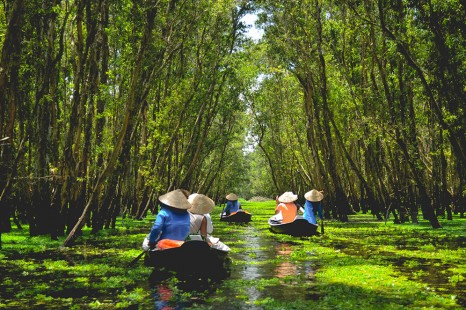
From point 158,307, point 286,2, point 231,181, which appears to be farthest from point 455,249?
point 231,181

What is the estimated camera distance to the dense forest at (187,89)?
56.0 ft

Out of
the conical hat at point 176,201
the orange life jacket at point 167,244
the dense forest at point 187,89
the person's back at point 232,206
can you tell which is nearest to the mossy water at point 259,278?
the orange life jacket at point 167,244

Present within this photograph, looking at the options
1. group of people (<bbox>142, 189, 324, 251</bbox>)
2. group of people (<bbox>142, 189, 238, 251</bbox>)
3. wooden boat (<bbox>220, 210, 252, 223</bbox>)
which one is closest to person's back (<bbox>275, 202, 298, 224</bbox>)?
group of people (<bbox>142, 189, 324, 251</bbox>)

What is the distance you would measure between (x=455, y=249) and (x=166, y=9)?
17.5 meters

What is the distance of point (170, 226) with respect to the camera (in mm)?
11695

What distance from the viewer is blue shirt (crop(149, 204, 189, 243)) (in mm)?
11594

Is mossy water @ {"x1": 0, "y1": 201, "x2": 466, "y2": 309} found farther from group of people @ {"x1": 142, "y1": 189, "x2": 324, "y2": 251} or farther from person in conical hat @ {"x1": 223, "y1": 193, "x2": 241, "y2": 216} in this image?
person in conical hat @ {"x1": 223, "y1": 193, "x2": 241, "y2": 216}

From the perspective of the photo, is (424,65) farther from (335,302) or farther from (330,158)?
(335,302)

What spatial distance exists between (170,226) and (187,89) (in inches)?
881

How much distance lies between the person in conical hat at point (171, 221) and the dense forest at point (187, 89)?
4.32 meters

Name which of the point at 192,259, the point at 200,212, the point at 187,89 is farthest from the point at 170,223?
the point at 187,89

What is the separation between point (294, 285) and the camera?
10047mm

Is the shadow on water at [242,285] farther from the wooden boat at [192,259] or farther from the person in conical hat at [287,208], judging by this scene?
the person in conical hat at [287,208]

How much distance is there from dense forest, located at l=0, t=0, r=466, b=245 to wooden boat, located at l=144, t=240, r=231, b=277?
5210mm
